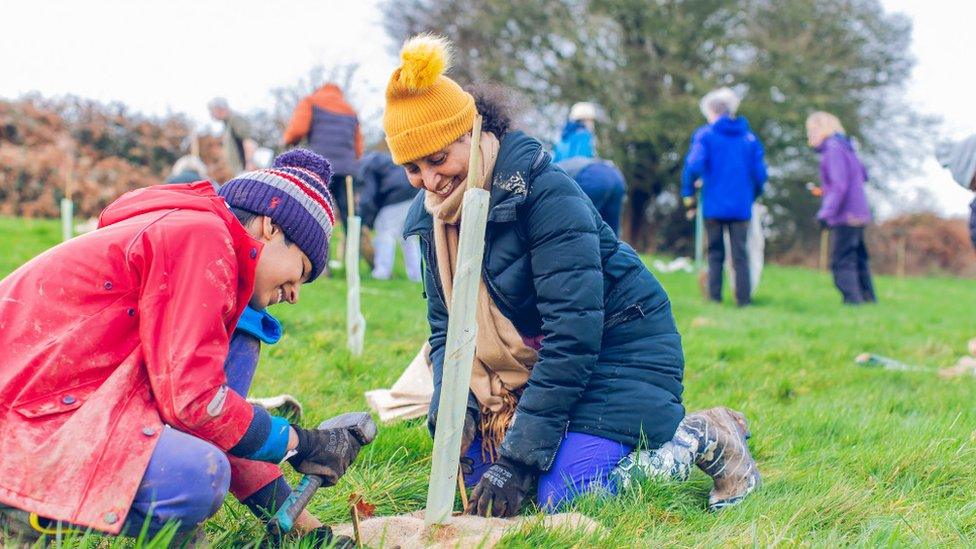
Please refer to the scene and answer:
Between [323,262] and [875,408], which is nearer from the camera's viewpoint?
[323,262]

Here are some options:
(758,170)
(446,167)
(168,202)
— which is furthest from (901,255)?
(168,202)

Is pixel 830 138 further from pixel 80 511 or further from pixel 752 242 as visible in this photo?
pixel 80 511

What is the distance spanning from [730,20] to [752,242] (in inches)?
529

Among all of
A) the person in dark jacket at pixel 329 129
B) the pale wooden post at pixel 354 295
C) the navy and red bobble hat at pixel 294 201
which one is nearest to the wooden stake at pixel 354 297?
the pale wooden post at pixel 354 295

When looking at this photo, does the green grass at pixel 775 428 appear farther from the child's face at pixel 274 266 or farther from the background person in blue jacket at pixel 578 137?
the background person in blue jacket at pixel 578 137

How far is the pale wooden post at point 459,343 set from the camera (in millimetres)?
2391

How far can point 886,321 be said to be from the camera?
8.87 meters

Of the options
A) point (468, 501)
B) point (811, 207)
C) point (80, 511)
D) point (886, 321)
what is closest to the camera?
point (80, 511)

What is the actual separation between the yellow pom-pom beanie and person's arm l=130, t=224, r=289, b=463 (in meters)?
0.93

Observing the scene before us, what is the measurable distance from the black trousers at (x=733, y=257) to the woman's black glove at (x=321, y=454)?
7850mm

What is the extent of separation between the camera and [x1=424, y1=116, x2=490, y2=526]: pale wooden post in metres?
2.39

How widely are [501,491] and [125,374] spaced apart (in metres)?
1.28

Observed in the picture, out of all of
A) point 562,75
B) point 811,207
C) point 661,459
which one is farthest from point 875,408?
point 811,207

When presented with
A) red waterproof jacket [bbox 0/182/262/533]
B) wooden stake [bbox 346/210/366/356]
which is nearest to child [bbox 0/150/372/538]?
red waterproof jacket [bbox 0/182/262/533]
